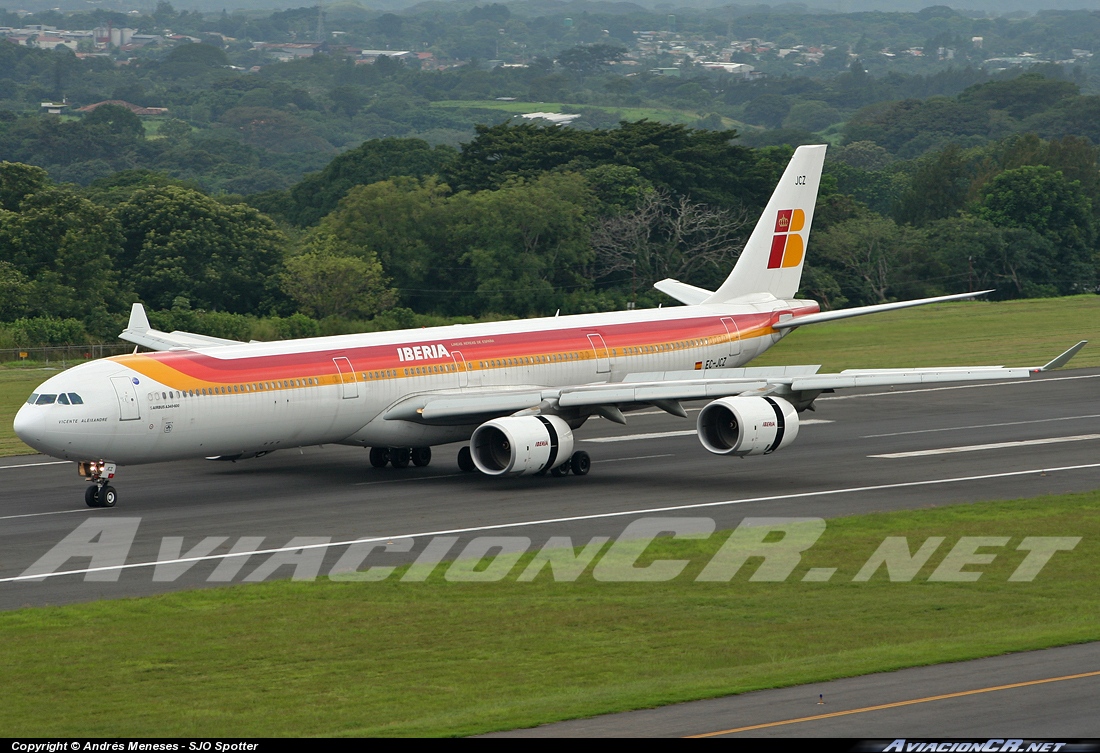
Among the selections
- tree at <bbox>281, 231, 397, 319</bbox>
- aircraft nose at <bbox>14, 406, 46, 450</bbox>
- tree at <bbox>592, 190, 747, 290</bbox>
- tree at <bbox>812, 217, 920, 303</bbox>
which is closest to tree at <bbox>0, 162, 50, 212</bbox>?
tree at <bbox>281, 231, 397, 319</bbox>

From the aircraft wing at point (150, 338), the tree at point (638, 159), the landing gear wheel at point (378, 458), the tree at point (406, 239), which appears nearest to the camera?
the landing gear wheel at point (378, 458)

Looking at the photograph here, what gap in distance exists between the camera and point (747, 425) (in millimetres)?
46906

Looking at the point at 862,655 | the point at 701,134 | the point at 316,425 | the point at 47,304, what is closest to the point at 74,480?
the point at 316,425

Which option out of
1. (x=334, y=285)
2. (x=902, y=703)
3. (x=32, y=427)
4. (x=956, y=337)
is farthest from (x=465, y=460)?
(x=334, y=285)

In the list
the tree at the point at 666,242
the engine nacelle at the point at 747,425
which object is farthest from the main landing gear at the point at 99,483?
the tree at the point at 666,242

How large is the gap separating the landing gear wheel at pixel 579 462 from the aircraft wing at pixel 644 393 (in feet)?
4.60

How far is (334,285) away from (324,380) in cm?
5882

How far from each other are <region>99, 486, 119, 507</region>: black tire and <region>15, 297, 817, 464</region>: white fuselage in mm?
1340

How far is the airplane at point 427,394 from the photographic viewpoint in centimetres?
4425

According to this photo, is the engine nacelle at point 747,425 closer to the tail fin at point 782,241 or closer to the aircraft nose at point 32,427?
the tail fin at point 782,241

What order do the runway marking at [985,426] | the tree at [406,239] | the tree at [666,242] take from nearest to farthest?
the runway marking at [985,426]
the tree at [406,239]
the tree at [666,242]

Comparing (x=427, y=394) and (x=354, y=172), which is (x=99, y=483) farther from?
(x=354, y=172)

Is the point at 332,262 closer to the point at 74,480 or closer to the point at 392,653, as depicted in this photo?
the point at 74,480

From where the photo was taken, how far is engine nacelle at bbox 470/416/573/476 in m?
47.0
